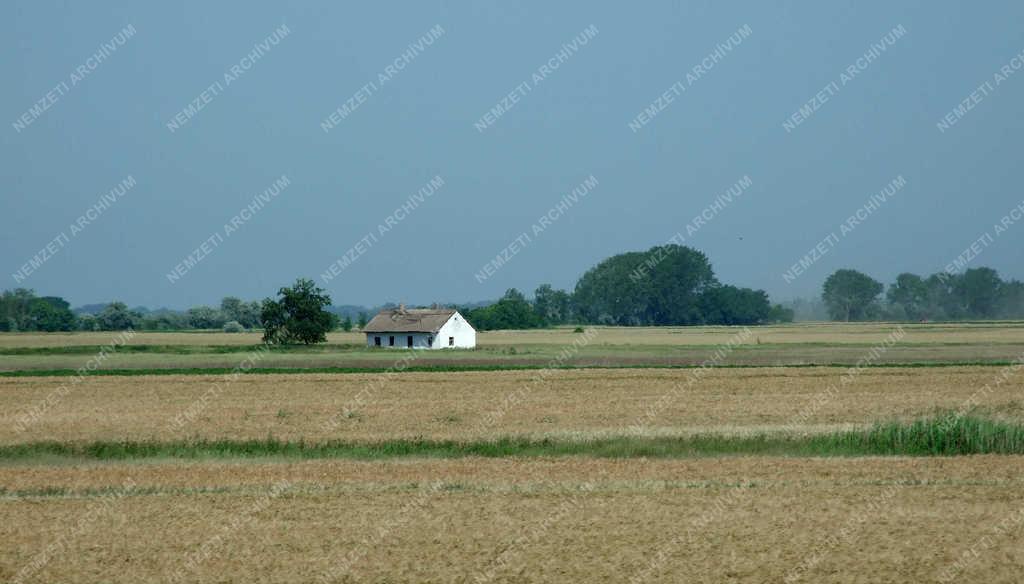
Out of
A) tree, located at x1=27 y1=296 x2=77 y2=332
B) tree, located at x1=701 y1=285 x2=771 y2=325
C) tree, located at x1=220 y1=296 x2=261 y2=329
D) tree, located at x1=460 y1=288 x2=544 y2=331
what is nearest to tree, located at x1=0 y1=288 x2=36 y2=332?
tree, located at x1=27 y1=296 x2=77 y2=332

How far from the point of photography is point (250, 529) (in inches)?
619

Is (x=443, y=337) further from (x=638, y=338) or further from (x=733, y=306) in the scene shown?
(x=733, y=306)

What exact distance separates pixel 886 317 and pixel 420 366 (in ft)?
528

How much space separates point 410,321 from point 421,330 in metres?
2.17

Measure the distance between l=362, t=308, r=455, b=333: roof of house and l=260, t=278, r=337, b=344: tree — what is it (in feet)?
13.3

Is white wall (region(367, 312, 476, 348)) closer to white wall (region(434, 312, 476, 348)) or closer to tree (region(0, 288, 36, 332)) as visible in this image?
white wall (region(434, 312, 476, 348))

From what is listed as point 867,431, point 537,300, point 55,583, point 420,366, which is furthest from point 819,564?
point 537,300

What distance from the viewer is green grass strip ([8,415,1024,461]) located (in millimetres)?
24141

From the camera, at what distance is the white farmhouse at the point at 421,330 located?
79.2 metres

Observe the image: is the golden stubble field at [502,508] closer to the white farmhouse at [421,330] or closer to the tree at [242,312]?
the white farmhouse at [421,330]

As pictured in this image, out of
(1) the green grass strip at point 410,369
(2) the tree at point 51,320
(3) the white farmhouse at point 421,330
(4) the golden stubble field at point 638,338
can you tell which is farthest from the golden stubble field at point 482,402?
(2) the tree at point 51,320

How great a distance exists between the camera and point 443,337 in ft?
262

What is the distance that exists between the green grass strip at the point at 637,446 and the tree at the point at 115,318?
118888 millimetres

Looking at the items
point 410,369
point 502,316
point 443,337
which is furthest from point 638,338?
point 410,369
